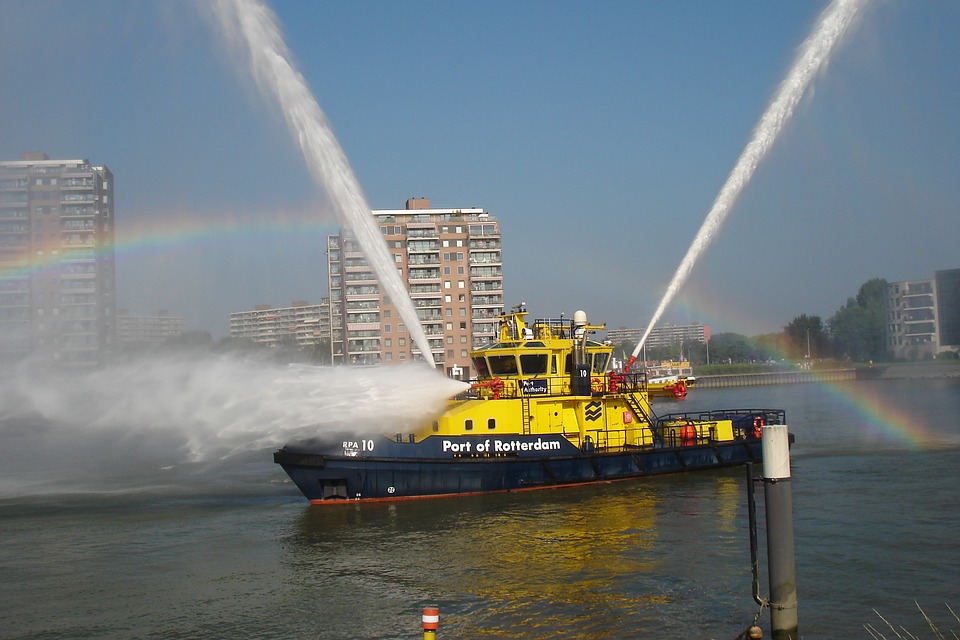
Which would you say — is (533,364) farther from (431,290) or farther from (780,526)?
(431,290)

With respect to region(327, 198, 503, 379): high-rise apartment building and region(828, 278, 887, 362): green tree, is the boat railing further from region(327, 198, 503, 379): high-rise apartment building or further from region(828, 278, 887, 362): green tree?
region(828, 278, 887, 362): green tree

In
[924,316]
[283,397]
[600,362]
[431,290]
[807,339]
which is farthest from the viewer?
[807,339]

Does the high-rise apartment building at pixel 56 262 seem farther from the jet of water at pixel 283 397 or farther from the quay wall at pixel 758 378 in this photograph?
the quay wall at pixel 758 378

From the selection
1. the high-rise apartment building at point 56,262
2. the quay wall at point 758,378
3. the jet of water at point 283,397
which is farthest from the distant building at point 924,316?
the jet of water at point 283,397

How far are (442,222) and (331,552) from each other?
65360 millimetres

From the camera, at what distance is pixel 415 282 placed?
81938 millimetres

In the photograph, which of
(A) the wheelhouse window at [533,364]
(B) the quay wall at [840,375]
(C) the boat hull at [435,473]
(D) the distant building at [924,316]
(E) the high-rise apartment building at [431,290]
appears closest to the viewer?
(C) the boat hull at [435,473]

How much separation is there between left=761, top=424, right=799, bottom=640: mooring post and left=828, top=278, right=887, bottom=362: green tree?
385 ft

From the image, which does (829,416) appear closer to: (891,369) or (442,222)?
(442,222)

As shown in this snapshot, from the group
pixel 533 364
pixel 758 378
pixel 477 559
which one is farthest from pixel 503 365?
pixel 758 378

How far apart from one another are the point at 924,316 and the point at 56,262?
102m

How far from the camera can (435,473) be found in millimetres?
25281

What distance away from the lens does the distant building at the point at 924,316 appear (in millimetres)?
110438

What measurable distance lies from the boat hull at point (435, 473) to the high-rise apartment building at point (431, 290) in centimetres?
5394
